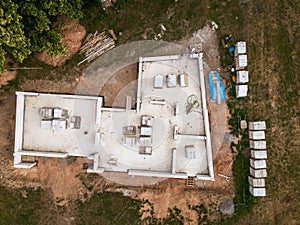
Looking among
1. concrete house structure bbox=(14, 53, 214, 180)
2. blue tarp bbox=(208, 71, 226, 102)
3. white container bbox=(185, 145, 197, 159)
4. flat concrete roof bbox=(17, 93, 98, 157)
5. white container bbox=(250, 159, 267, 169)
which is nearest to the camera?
white container bbox=(185, 145, 197, 159)

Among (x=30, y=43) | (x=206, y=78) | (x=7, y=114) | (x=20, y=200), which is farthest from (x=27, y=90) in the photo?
(x=206, y=78)

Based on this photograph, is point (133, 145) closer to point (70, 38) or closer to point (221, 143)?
point (221, 143)

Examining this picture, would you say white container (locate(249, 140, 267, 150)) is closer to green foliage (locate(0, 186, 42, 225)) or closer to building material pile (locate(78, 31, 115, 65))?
building material pile (locate(78, 31, 115, 65))

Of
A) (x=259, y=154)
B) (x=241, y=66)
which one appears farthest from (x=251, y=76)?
(x=259, y=154)

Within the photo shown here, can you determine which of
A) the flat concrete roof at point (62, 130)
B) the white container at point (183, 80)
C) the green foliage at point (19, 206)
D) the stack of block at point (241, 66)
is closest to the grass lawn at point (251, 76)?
the green foliage at point (19, 206)

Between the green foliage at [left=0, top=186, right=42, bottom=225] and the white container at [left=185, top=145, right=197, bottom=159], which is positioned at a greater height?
the white container at [left=185, top=145, right=197, bottom=159]

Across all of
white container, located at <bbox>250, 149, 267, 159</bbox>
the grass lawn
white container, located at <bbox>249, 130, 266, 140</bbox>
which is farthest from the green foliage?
white container, located at <bbox>249, 130, 266, 140</bbox>
